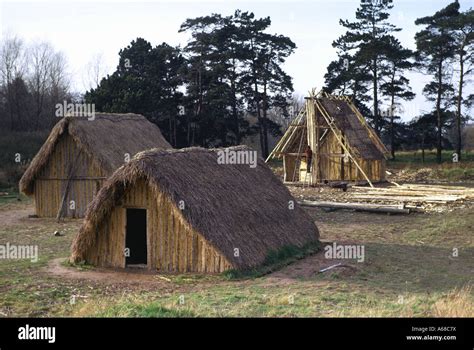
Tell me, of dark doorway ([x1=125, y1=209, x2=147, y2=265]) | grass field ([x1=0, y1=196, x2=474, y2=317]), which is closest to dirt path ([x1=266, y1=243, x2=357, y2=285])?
grass field ([x1=0, y1=196, x2=474, y2=317])

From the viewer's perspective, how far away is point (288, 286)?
1383 cm

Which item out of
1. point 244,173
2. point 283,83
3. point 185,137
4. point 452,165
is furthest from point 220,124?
point 244,173

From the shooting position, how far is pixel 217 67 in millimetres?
47188

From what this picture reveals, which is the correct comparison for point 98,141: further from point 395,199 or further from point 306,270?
point 306,270

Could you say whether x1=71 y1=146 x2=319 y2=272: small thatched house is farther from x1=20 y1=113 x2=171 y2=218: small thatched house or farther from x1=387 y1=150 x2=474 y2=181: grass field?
x1=387 y1=150 x2=474 y2=181: grass field

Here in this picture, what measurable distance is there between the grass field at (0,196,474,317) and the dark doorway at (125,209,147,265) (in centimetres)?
200

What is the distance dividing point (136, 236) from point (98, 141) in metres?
9.87

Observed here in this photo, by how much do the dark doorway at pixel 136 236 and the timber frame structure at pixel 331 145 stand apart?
1935 cm

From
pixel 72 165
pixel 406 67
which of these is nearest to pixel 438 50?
pixel 406 67

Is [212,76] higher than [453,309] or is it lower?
higher

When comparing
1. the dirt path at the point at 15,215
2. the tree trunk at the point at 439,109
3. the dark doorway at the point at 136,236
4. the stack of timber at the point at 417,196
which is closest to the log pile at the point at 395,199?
the stack of timber at the point at 417,196

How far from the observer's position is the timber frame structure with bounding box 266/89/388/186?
37500mm
